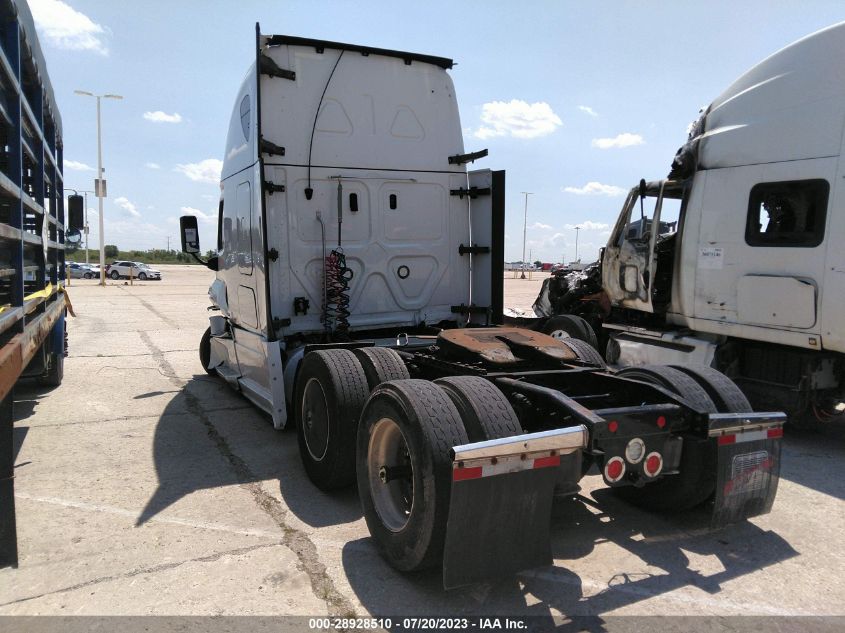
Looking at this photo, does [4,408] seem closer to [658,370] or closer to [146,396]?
[658,370]

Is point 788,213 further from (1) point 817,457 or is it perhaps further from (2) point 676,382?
(2) point 676,382

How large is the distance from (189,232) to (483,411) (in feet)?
17.7

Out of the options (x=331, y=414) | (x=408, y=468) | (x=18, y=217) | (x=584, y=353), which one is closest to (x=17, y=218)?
(x=18, y=217)

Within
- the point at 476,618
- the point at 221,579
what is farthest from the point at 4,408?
the point at 476,618

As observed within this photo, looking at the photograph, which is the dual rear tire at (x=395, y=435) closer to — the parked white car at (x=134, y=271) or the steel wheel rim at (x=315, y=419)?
the steel wheel rim at (x=315, y=419)

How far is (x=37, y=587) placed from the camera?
10.2 feet

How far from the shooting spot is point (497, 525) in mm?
2846

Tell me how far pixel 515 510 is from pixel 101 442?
4.32 m

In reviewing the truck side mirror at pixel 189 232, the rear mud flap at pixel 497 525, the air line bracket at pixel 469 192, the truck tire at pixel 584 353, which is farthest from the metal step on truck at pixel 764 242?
the truck side mirror at pixel 189 232

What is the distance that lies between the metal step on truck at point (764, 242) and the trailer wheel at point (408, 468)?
3991 millimetres

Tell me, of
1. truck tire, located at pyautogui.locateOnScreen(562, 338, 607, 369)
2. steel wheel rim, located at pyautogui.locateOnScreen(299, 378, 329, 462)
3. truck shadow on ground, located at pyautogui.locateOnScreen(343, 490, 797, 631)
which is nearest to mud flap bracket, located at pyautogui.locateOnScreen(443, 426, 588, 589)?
truck shadow on ground, located at pyautogui.locateOnScreen(343, 490, 797, 631)

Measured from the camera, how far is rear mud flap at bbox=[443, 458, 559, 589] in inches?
109

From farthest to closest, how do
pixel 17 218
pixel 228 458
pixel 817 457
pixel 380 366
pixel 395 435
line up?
pixel 817 457
pixel 228 458
pixel 380 366
pixel 17 218
pixel 395 435

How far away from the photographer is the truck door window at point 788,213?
537cm
